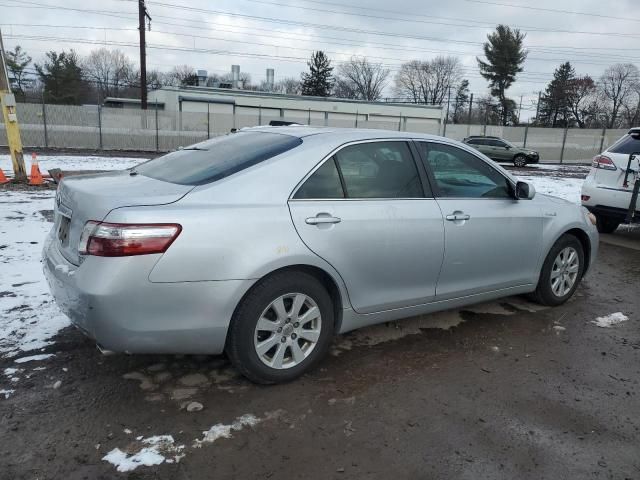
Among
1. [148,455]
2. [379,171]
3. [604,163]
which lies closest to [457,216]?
[379,171]

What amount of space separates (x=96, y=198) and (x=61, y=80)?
61.8 metres

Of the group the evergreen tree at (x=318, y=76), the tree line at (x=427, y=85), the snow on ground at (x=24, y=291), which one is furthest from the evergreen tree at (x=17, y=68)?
the snow on ground at (x=24, y=291)

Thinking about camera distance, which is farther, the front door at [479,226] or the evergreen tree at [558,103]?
the evergreen tree at [558,103]

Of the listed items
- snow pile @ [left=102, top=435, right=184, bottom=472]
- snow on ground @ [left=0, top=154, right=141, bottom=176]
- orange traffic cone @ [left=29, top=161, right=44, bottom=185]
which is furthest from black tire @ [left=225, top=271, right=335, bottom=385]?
snow on ground @ [left=0, top=154, right=141, bottom=176]

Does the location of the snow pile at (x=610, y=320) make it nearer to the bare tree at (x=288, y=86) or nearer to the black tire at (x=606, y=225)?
the black tire at (x=606, y=225)

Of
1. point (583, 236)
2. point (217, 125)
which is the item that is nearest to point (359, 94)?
point (217, 125)

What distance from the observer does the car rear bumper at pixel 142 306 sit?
8.94 feet

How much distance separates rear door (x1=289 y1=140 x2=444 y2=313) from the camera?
3.29 metres

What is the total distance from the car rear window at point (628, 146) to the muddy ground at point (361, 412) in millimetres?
4695

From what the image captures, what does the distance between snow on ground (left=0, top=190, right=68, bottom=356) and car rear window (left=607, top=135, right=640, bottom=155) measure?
7.92 meters

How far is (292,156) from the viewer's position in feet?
11.0

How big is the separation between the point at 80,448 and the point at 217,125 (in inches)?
1120

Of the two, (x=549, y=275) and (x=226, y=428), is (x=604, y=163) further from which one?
(x=226, y=428)

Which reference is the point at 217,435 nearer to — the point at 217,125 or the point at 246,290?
the point at 246,290
